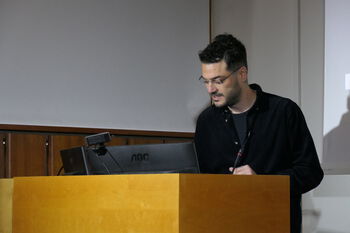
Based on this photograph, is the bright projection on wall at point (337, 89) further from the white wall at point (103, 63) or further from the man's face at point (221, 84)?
the white wall at point (103, 63)

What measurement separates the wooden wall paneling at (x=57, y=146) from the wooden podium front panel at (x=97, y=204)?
6.03 feet

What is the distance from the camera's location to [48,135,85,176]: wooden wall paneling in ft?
13.6

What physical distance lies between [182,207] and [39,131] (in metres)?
2.65

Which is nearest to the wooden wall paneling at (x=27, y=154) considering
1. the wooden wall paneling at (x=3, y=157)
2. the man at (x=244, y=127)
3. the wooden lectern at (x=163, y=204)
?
the wooden wall paneling at (x=3, y=157)

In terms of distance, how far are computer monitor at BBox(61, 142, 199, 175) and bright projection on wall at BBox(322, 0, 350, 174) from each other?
1.81 metres

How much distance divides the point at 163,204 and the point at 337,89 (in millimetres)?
2316

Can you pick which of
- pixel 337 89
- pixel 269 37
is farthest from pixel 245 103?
pixel 269 37

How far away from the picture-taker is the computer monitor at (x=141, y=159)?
2127 mm

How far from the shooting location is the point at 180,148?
212cm

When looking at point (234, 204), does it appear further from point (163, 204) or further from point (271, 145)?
point (271, 145)

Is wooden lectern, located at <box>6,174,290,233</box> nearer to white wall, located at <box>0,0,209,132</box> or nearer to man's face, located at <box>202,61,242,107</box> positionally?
man's face, located at <box>202,61,242,107</box>

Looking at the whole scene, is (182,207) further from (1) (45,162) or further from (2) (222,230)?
(1) (45,162)

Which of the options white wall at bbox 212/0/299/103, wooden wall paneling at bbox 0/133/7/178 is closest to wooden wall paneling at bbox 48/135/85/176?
wooden wall paneling at bbox 0/133/7/178

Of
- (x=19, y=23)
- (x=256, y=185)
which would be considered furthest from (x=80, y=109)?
(x=256, y=185)
